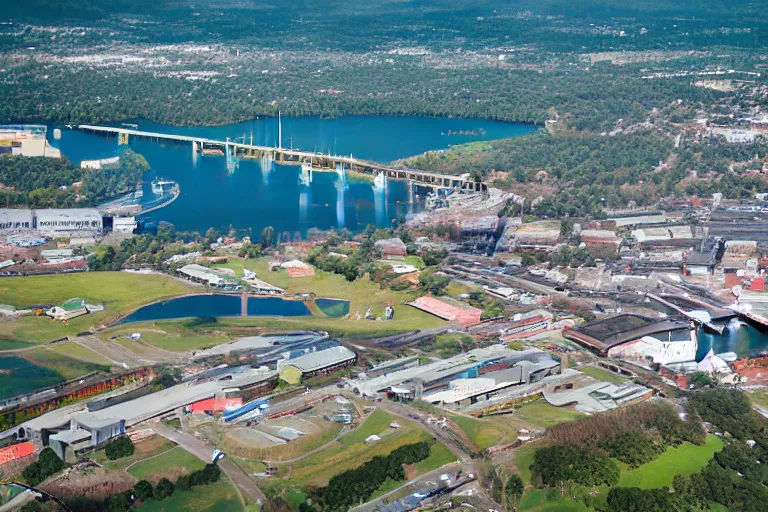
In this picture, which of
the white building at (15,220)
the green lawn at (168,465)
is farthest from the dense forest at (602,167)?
the green lawn at (168,465)

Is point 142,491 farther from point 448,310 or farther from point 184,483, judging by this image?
point 448,310

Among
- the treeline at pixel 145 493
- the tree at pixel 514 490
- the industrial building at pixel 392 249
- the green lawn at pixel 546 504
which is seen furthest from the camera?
the industrial building at pixel 392 249

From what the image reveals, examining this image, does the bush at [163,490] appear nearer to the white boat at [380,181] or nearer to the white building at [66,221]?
the white building at [66,221]

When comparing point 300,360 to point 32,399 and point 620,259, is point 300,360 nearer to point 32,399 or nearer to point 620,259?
point 32,399

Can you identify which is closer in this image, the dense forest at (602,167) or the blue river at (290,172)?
the blue river at (290,172)

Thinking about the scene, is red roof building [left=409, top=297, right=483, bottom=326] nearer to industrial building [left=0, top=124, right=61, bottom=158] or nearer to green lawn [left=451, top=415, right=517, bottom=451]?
green lawn [left=451, top=415, right=517, bottom=451]

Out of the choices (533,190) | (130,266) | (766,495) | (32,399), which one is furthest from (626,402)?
(533,190)
